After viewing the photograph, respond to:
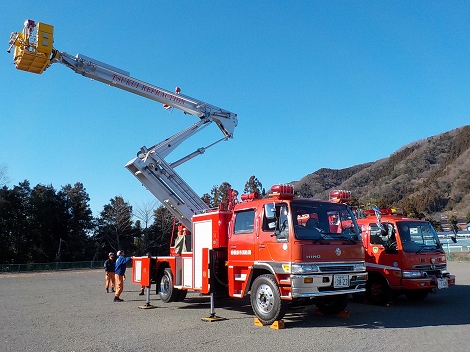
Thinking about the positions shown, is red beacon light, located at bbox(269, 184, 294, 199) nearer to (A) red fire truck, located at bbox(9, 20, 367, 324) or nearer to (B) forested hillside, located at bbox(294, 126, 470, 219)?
(A) red fire truck, located at bbox(9, 20, 367, 324)

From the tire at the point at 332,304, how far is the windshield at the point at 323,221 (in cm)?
149

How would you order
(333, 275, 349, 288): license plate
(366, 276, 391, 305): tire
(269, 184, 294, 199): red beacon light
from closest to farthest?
1. (333, 275, 349, 288): license plate
2. (269, 184, 294, 199): red beacon light
3. (366, 276, 391, 305): tire

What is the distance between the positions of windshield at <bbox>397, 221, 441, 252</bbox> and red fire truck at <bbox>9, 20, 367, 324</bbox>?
2.42m

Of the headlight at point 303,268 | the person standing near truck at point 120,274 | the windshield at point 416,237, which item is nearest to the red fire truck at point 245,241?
the headlight at point 303,268

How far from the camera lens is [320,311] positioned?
988 centimetres

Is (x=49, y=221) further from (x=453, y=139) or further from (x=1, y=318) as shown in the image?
(x=453, y=139)

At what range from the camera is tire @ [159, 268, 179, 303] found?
1188cm

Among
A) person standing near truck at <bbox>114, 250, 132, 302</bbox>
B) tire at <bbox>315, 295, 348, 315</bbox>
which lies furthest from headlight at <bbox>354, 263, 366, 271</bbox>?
person standing near truck at <bbox>114, 250, 132, 302</bbox>

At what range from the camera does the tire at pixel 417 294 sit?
11.8 metres

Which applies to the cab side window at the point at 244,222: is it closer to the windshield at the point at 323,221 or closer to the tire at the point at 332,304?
the windshield at the point at 323,221

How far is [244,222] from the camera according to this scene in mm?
9578

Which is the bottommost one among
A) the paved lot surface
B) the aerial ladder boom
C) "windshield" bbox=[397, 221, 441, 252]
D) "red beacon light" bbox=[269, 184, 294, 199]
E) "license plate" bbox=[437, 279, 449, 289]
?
the paved lot surface

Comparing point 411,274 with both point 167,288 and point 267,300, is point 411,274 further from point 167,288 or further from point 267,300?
point 167,288

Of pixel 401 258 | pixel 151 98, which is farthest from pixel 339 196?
pixel 151 98
